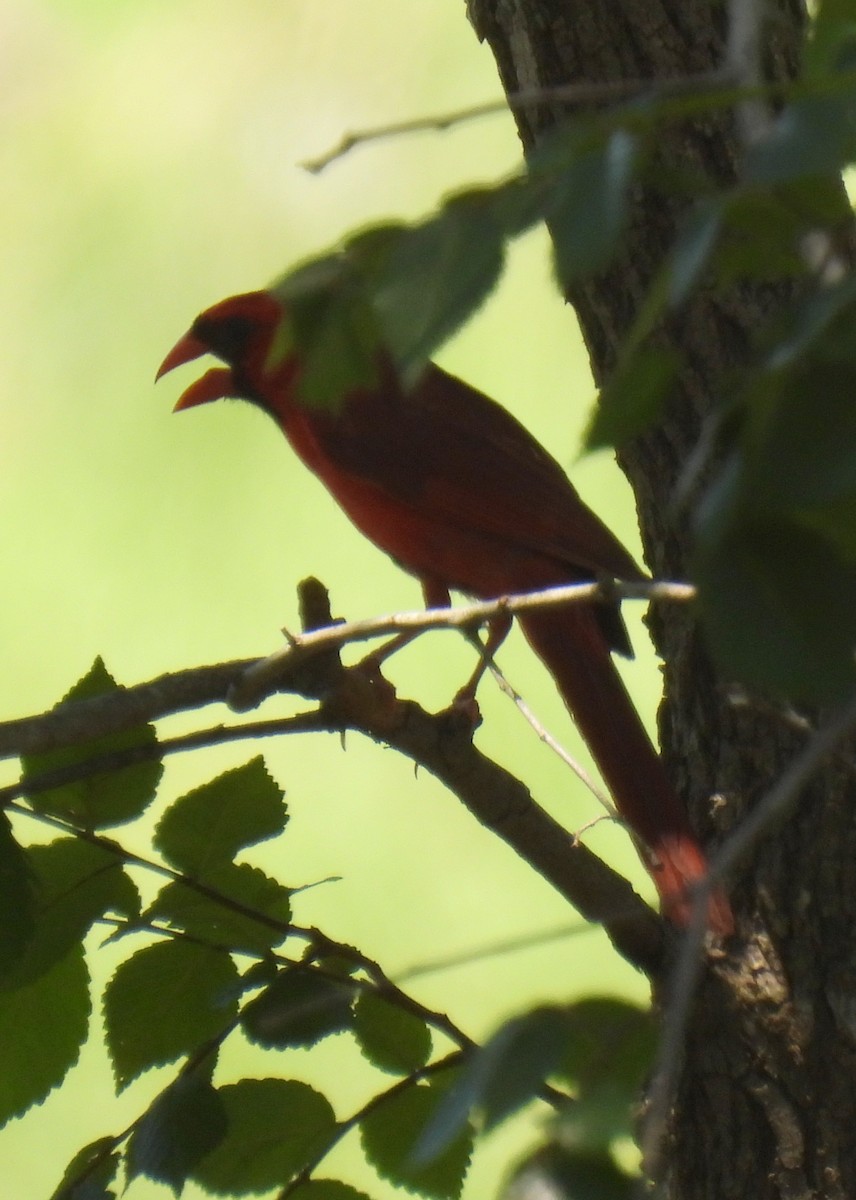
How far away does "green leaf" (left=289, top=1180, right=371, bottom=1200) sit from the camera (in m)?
1.37

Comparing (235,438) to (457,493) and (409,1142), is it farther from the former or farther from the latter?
(409,1142)

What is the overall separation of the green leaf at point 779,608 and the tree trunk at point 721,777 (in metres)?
0.92

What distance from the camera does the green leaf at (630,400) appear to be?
64cm

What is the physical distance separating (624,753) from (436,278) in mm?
1269

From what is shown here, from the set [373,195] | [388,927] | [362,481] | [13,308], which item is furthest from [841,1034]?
[13,308]

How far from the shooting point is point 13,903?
4.16 ft

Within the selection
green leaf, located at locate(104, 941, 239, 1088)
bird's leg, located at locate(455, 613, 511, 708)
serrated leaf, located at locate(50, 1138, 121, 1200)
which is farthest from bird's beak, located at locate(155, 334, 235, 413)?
serrated leaf, located at locate(50, 1138, 121, 1200)

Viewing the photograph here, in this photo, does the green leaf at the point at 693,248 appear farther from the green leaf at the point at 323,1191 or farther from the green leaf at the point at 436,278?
the green leaf at the point at 323,1191

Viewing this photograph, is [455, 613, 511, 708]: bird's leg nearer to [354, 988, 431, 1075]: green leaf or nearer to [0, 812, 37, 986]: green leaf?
[354, 988, 431, 1075]: green leaf

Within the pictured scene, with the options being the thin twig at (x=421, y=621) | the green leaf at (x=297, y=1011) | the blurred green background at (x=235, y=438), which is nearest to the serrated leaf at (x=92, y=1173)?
the green leaf at (x=297, y=1011)

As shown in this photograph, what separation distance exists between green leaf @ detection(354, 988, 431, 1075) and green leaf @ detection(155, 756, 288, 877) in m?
0.17

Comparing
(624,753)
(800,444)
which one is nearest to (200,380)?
(624,753)

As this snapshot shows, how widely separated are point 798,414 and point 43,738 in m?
0.91

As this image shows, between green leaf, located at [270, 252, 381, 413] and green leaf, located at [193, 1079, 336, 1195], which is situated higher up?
green leaf, located at [270, 252, 381, 413]
